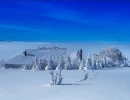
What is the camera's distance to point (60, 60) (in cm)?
4838

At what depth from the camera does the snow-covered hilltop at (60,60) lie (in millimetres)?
47125

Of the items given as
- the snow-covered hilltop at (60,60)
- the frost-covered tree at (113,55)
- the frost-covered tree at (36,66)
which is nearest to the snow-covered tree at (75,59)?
the snow-covered hilltop at (60,60)

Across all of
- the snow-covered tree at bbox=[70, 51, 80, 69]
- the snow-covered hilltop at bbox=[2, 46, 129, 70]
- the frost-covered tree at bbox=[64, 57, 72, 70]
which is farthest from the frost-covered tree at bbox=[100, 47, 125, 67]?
the frost-covered tree at bbox=[64, 57, 72, 70]

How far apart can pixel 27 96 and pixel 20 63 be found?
3108 centimetres

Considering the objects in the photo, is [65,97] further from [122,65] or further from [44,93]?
[122,65]

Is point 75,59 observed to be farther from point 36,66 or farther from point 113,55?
point 113,55

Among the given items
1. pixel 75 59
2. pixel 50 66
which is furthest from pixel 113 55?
pixel 50 66

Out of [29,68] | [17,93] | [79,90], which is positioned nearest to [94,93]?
[79,90]

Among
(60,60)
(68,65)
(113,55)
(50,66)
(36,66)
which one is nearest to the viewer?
(36,66)

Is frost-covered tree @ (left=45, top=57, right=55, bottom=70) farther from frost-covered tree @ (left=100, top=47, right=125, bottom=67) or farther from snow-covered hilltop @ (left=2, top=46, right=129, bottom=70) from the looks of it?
frost-covered tree @ (left=100, top=47, right=125, bottom=67)

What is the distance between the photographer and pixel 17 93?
72.4ft

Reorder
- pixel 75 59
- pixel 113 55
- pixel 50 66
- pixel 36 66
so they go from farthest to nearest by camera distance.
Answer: pixel 113 55, pixel 75 59, pixel 50 66, pixel 36 66

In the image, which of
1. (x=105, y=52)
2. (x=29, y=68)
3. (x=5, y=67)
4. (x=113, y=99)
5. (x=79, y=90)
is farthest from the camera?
(x=105, y=52)

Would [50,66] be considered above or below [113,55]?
below
